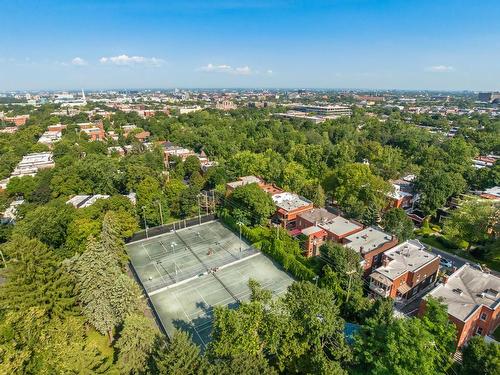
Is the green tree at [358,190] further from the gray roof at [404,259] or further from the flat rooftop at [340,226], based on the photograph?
the gray roof at [404,259]

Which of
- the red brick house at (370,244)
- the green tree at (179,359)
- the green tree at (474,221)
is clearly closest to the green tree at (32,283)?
the green tree at (179,359)

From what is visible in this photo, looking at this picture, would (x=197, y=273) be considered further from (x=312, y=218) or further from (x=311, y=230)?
(x=312, y=218)

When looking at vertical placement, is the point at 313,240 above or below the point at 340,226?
below

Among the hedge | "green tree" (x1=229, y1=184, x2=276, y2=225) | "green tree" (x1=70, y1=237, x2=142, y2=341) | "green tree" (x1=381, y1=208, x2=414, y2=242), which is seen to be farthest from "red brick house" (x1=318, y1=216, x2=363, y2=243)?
"green tree" (x1=70, y1=237, x2=142, y2=341)

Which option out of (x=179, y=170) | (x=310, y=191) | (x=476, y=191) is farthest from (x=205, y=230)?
(x=476, y=191)

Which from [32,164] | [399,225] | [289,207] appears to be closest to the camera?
[399,225]

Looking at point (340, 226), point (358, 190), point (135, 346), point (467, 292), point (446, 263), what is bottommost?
point (446, 263)

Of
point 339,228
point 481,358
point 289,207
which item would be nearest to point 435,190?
point 339,228
